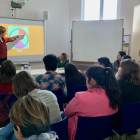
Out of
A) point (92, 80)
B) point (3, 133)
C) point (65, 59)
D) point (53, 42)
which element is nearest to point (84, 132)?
point (92, 80)

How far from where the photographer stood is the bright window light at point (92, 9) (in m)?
5.56

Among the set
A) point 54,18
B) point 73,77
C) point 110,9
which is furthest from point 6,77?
point 110,9

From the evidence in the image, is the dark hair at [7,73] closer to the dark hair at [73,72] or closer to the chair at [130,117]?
the dark hair at [73,72]

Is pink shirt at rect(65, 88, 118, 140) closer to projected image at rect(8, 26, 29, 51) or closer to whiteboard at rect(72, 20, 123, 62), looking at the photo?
whiteboard at rect(72, 20, 123, 62)

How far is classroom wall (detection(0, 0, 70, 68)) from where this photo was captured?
16.7 ft

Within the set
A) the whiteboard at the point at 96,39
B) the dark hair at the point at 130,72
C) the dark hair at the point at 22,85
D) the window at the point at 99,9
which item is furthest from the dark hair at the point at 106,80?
the window at the point at 99,9

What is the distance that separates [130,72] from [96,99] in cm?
73

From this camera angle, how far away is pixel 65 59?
4.74 meters

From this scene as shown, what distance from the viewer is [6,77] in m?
2.13

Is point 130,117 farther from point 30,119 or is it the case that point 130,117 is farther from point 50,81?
point 30,119

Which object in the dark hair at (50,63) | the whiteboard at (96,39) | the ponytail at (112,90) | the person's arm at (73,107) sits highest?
the whiteboard at (96,39)

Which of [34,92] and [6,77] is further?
[6,77]

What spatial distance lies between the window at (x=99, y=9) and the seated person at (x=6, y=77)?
418cm

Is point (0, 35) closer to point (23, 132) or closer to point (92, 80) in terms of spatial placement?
point (92, 80)
